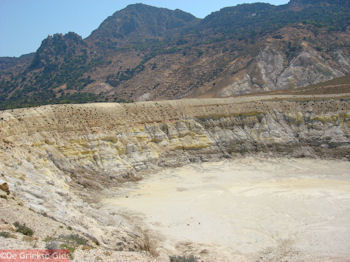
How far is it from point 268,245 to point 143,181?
46.2 ft

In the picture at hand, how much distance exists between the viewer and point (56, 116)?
28.8m

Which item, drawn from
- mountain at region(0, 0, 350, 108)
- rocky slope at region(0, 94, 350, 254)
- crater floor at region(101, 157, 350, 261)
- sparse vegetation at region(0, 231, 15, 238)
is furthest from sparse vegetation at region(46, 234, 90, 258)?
mountain at region(0, 0, 350, 108)

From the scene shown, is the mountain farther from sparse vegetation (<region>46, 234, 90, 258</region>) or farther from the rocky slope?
sparse vegetation (<region>46, 234, 90, 258</region>)

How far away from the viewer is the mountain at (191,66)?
80938 millimetres

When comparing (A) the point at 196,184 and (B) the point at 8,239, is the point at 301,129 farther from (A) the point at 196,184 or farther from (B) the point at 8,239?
(B) the point at 8,239

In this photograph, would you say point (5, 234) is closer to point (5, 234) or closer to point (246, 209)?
point (5, 234)

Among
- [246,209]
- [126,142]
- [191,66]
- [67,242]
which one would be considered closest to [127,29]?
[191,66]

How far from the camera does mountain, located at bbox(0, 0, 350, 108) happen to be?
80938 mm

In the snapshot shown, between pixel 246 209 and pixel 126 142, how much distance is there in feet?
47.8

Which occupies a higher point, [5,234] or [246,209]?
[5,234]

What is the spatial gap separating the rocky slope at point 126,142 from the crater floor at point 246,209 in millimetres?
1715

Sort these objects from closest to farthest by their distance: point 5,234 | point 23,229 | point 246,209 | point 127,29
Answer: point 5,234 → point 23,229 → point 246,209 → point 127,29

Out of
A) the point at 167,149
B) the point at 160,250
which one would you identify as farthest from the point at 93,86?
the point at 160,250

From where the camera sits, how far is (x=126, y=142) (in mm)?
30891
